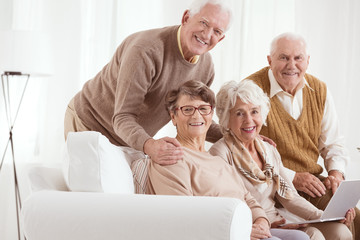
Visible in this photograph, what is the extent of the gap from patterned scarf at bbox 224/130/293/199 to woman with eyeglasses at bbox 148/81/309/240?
0.36 feet

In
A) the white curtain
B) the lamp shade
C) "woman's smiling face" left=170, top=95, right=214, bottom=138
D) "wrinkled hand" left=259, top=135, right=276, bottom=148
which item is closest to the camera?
"woman's smiling face" left=170, top=95, right=214, bottom=138

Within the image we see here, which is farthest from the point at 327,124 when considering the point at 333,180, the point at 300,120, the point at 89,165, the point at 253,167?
the point at 89,165

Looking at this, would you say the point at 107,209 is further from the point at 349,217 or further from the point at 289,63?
the point at 289,63

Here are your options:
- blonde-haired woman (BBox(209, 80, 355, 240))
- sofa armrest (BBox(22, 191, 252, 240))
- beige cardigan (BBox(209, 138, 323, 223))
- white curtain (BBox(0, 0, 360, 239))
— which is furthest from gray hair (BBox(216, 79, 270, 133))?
white curtain (BBox(0, 0, 360, 239))

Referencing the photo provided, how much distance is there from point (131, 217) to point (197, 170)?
0.44m

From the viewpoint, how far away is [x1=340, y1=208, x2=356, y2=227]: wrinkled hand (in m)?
2.35

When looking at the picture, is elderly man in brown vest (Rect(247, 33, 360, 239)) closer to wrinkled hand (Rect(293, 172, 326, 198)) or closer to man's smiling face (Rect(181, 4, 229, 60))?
wrinkled hand (Rect(293, 172, 326, 198))

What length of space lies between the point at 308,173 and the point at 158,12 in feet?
6.75

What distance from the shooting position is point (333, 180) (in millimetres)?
2559

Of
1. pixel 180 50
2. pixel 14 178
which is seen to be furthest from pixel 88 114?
pixel 14 178

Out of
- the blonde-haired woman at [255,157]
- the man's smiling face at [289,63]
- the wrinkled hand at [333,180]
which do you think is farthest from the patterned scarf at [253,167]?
the man's smiling face at [289,63]

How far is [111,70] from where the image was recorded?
8.09 ft

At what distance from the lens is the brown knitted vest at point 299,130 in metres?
2.58

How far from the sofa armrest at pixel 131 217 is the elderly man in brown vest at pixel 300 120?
100 cm
